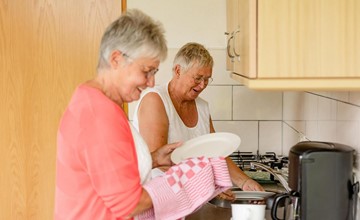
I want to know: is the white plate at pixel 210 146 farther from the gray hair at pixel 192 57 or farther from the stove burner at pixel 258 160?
the stove burner at pixel 258 160

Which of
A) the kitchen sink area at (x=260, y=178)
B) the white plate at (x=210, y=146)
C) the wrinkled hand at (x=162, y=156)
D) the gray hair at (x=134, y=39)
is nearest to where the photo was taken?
the gray hair at (x=134, y=39)

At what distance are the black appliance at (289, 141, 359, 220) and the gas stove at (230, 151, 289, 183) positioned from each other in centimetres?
101

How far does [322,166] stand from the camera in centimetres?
158

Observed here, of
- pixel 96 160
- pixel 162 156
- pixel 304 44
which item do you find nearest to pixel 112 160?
pixel 96 160

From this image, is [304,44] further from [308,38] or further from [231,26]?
[231,26]

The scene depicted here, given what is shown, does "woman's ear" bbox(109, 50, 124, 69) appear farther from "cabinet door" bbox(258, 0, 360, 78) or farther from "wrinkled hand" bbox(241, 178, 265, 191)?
"wrinkled hand" bbox(241, 178, 265, 191)

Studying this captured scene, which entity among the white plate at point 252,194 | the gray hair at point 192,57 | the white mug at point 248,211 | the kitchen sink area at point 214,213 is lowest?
the kitchen sink area at point 214,213

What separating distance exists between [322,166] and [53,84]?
1.88 metres

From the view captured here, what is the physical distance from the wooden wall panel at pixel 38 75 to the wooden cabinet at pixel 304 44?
5.82 ft

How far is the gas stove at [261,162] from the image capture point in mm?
2886

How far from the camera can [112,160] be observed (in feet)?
4.69

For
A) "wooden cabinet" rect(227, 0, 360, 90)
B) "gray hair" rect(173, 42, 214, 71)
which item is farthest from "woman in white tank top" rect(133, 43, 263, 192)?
"wooden cabinet" rect(227, 0, 360, 90)

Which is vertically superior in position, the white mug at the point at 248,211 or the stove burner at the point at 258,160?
the white mug at the point at 248,211

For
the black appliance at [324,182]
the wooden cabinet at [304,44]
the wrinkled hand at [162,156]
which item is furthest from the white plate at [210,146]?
the wooden cabinet at [304,44]
